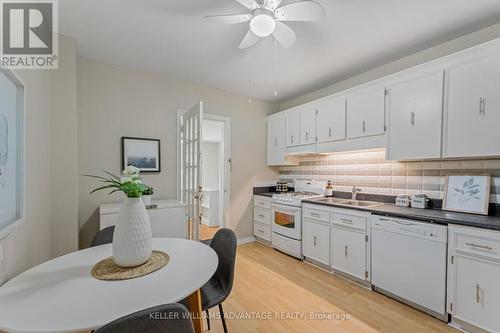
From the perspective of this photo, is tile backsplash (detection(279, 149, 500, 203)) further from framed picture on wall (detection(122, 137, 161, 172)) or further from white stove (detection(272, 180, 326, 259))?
framed picture on wall (detection(122, 137, 161, 172))

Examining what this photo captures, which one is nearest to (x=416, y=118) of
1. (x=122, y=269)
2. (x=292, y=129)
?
(x=292, y=129)

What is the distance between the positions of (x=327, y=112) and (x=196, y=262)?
264 centimetres

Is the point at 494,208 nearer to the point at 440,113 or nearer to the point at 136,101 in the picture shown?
the point at 440,113

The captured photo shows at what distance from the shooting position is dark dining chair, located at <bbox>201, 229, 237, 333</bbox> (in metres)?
1.43

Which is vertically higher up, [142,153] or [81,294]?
[142,153]

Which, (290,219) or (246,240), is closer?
(290,219)

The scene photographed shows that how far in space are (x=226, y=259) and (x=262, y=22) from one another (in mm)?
1757

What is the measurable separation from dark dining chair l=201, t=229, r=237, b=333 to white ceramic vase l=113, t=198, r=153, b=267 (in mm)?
501

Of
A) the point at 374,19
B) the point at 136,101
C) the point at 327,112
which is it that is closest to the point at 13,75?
the point at 136,101

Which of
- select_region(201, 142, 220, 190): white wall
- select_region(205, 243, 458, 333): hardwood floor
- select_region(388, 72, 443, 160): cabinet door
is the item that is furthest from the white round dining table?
select_region(201, 142, 220, 190): white wall

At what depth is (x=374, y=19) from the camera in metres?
1.94

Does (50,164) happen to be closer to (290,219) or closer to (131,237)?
(131,237)

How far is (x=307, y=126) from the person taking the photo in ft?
11.2

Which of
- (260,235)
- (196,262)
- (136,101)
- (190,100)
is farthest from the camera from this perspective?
(260,235)
